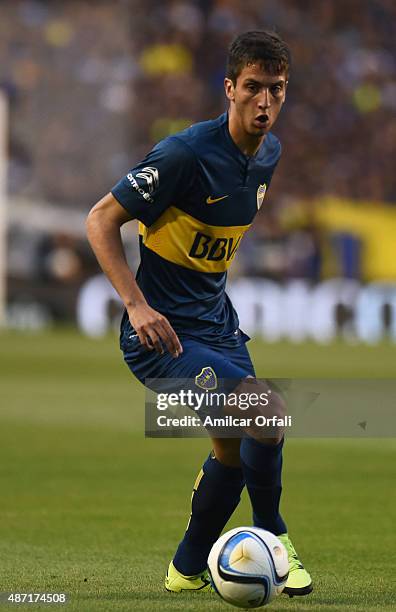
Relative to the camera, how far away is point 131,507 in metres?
7.01

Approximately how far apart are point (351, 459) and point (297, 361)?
8.96m

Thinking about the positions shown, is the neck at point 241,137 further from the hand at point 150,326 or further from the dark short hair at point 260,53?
the hand at point 150,326

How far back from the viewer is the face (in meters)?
4.47

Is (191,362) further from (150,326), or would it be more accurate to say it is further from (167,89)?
(167,89)

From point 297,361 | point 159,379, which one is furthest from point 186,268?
point 297,361

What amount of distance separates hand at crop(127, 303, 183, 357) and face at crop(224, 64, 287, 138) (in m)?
0.73

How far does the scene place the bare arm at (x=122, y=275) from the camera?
4379 mm

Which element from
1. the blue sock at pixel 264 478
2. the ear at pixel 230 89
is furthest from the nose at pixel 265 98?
the blue sock at pixel 264 478

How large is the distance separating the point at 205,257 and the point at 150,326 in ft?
1.58

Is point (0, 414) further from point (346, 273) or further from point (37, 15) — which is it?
point (37, 15)

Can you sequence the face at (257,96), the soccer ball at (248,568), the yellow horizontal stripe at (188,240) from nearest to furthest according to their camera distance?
the soccer ball at (248,568) → the face at (257,96) → the yellow horizontal stripe at (188,240)

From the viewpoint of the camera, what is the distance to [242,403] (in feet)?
14.4

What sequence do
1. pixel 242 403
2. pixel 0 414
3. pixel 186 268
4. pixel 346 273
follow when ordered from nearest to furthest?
pixel 242 403
pixel 186 268
pixel 0 414
pixel 346 273
